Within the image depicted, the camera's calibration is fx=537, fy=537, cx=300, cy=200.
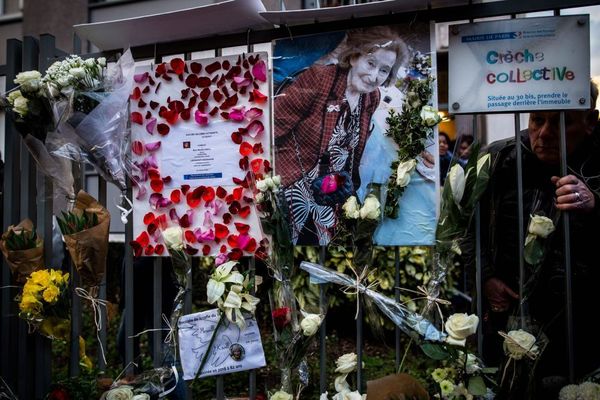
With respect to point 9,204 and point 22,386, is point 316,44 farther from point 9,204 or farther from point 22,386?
point 22,386

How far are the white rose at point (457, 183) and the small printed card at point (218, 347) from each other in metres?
0.97

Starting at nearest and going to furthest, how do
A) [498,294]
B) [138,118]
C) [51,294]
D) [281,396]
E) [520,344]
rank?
[520,344]
[281,396]
[498,294]
[51,294]
[138,118]

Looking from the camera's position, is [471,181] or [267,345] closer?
[471,181]

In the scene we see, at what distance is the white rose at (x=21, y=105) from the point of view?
2426 mm

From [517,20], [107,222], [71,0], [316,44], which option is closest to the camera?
[517,20]

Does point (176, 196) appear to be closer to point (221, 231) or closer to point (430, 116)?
point (221, 231)

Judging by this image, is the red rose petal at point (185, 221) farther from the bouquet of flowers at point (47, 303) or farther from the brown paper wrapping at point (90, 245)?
the bouquet of flowers at point (47, 303)

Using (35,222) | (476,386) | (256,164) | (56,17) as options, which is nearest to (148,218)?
(256,164)

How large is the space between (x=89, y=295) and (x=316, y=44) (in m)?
1.50

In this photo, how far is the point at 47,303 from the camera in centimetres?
238

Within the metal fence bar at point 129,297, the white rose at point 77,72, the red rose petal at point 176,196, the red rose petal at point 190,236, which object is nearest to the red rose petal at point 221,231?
the red rose petal at point 190,236

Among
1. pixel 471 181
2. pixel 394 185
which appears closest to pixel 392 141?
pixel 394 185

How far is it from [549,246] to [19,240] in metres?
2.29

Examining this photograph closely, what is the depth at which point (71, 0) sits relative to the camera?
7145mm
